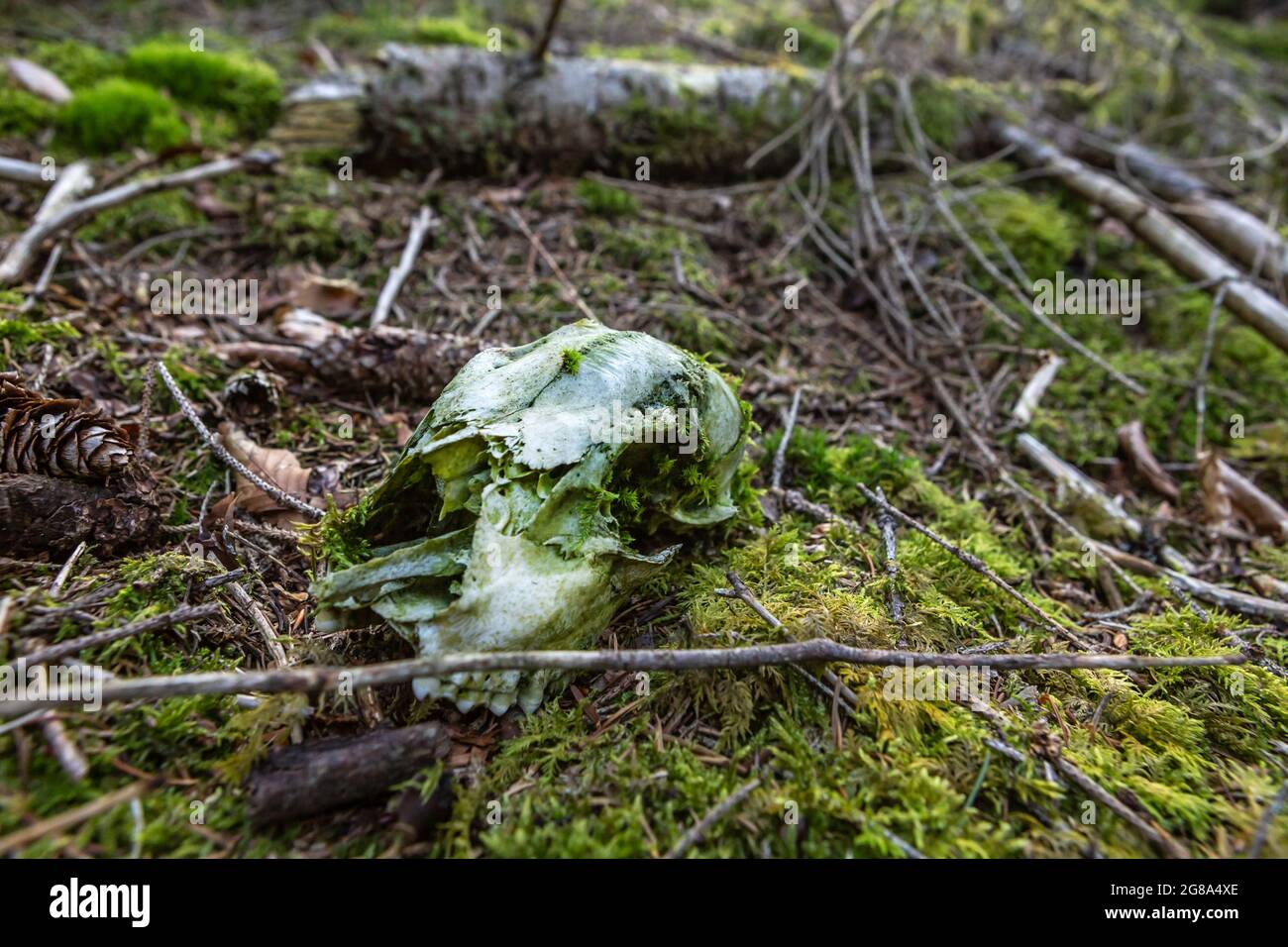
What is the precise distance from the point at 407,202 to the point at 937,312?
372 centimetres

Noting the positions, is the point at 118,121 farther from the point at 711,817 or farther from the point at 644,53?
the point at 711,817

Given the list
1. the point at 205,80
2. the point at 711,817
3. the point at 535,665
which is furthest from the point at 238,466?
the point at 205,80

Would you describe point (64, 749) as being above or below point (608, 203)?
below

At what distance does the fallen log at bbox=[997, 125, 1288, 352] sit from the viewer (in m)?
4.56

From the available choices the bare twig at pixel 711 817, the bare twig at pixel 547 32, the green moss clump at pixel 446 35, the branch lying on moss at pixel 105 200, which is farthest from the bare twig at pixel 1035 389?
the green moss clump at pixel 446 35

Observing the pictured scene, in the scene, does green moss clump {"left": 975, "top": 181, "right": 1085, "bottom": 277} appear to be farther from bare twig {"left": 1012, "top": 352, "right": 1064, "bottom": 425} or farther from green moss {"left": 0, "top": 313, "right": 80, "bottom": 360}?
green moss {"left": 0, "top": 313, "right": 80, "bottom": 360}

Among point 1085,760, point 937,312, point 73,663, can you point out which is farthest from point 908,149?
point 73,663

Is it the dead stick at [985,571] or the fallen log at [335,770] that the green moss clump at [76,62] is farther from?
the dead stick at [985,571]

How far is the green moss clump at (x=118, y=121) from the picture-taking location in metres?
4.70

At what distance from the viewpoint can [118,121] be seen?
4.74m

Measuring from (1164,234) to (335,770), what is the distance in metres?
6.33

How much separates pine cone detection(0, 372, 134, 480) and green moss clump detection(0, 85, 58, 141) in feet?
11.8

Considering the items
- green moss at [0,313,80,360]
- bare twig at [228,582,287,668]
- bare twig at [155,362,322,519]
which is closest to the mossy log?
green moss at [0,313,80,360]
